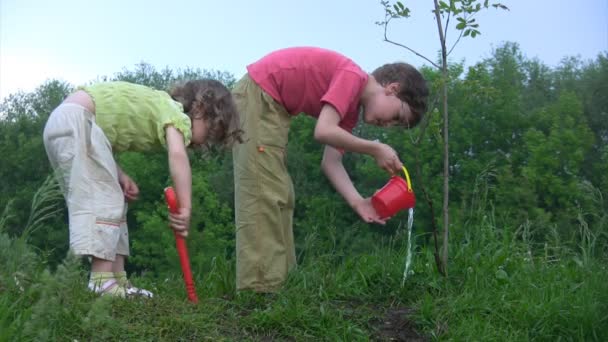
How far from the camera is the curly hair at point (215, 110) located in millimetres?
3232

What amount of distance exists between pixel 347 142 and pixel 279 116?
449 mm

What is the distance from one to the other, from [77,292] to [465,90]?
2068mm

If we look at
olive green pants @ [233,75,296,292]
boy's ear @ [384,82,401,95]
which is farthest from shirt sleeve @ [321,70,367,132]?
olive green pants @ [233,75,296,292]

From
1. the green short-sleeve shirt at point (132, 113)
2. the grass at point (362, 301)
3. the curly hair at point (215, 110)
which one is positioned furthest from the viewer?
the curly hair at point (215, 110)

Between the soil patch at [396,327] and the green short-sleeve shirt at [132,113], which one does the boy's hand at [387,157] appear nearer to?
the soil patch at [396,327]

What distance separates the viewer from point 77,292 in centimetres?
267

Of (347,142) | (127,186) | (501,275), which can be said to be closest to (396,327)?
(501,275)

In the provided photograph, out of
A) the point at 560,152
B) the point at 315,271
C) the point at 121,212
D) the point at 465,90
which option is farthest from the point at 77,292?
the point at 560,152

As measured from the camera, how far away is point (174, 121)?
9.91 feet

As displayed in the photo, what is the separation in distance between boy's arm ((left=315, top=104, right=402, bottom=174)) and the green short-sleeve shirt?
21.5 inches

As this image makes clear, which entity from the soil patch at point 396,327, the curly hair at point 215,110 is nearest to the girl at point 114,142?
the curly hair at point 215,110

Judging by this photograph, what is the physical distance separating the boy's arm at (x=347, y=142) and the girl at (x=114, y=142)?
14.4 inches

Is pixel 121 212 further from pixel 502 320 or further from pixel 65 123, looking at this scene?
pixel 502 320

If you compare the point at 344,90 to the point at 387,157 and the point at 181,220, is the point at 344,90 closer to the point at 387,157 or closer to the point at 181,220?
the point at 387,157
